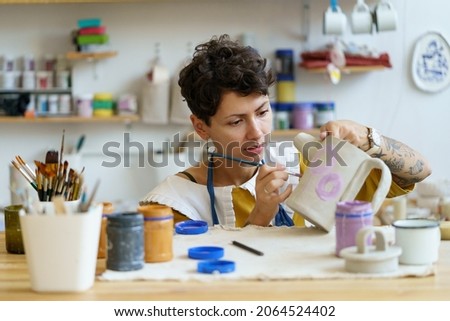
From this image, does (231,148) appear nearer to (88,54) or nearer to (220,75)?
(220,75)

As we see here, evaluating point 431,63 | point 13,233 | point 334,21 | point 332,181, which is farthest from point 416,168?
point 431,63

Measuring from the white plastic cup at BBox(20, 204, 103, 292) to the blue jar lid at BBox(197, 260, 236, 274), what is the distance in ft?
0.61

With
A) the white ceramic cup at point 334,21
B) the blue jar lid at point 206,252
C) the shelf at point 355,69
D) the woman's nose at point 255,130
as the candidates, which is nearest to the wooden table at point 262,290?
the blue jar lid at point 206,252

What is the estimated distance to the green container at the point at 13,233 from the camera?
58.2 inches

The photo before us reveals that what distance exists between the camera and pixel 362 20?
336 centimetres

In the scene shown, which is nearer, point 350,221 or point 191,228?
point 350,221

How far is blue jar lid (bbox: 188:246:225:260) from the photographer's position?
4.20 feet

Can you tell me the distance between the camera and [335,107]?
3742mm

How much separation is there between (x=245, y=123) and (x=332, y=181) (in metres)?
0.41

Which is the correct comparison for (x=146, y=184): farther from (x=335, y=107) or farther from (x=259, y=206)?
(x=259, y=206)

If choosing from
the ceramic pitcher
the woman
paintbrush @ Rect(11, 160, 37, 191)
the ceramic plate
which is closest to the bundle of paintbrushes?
paintbrush @ Rect(11, 160, 37, 191)

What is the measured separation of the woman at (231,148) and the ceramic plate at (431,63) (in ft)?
6.64

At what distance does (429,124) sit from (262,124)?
2.19m
